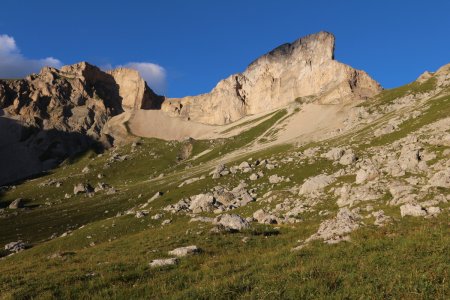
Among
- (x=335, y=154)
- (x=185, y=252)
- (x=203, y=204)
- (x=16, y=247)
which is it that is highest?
(x=335, y=154)

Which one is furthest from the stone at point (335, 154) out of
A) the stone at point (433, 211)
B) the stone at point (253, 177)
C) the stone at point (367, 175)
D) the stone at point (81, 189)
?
the stone at point (81, 189)

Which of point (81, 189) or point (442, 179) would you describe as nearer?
point (442, 179)

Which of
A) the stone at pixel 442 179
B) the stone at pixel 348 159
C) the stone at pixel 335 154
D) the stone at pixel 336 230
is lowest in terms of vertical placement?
the stone at pixel 336 230

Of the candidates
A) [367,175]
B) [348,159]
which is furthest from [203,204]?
[367,175]

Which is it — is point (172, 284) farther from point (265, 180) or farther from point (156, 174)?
point (156, 174)

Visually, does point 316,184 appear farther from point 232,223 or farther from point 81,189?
point 81,189

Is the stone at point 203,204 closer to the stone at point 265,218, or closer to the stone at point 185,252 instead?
the stone at point 265,218

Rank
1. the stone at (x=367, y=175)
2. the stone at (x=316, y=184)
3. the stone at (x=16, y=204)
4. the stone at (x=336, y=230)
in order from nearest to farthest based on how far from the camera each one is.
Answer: the stone at (x=336, y=230) < the stone at (x=367, y=175) < the stone at (x=316, y=184) < the stone at (x=16, y=204)

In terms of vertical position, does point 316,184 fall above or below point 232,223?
above

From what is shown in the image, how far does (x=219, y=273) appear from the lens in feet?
55.8

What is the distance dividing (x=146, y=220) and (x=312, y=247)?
6213 centimetres

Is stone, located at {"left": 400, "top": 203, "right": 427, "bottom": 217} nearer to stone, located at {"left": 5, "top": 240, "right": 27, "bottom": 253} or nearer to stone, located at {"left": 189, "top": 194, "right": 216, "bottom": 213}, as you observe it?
stone, located at {"left": 189, "top": 194, "right": 216, "bottom": 213}

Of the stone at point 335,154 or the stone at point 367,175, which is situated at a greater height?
the stone at point 335,154

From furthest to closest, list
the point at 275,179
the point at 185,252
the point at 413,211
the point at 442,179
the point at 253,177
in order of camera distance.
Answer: the point at 253,177 → the point at 275,179 → the point at 442,179 → the point at 413,211 → the point at 185,252
